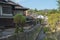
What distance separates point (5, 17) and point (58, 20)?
12.7m

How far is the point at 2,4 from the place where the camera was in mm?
38281

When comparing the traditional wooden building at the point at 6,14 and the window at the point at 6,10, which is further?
the window at the point at 6,10

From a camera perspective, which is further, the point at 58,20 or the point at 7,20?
the point at 58,20

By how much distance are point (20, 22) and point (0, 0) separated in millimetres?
8528

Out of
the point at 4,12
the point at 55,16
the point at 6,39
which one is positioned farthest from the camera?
the point at 55,16

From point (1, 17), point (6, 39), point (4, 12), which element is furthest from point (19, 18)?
point (6, 39)

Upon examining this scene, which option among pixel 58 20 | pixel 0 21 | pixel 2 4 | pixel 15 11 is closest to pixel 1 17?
pixel 0 21

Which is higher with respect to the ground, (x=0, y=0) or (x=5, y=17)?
(x=0, y=0)

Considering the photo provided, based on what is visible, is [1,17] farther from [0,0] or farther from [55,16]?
[55,16]

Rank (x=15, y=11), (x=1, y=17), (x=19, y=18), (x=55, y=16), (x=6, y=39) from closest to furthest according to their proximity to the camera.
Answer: (x=6, y=39) → (x=19, y=18) → (x=1, y=17) → (x=55, y=16) → (x=15, y=11)

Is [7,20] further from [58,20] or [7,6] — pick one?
[58,20]

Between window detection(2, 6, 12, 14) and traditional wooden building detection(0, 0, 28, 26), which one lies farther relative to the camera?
window detection(2, 6, 12, 14)

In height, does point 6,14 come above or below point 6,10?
below

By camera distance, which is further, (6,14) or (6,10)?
(6,10)
